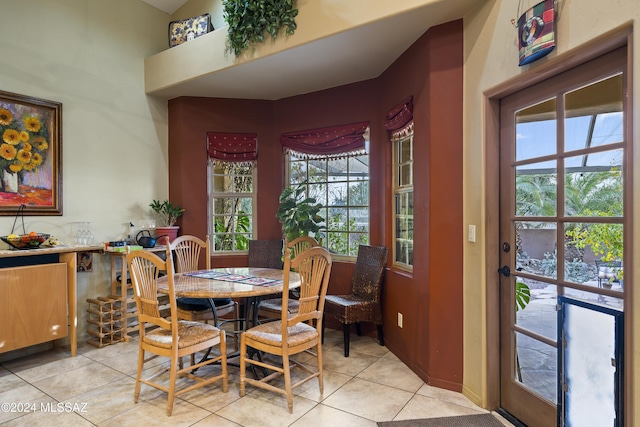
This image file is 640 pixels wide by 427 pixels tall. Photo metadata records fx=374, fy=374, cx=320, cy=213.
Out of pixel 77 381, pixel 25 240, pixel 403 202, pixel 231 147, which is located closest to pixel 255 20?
pixel 231 147

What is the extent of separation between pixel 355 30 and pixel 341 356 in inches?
108

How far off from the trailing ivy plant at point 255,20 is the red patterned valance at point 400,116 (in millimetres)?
1121

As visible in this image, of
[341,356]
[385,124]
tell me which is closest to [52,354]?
[341,356]

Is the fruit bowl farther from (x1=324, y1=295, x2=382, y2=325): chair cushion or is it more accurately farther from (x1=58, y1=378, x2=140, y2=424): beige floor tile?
(x1=324, y1=295, x2=382, y2=325): chair cushion

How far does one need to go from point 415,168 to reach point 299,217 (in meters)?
1.41

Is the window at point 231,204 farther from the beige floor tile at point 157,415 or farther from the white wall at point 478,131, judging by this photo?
the white wall at point 478,131

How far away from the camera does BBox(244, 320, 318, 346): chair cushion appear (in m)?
2.49

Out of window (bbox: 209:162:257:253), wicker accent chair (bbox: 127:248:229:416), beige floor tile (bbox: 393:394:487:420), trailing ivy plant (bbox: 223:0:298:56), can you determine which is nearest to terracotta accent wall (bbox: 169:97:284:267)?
window (bbox: 209:162:257:253)

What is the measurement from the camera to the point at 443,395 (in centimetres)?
267

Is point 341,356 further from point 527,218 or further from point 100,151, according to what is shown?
point 100,151

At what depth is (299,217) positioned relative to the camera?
3.98m

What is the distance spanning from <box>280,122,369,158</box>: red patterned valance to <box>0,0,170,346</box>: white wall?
1628mm

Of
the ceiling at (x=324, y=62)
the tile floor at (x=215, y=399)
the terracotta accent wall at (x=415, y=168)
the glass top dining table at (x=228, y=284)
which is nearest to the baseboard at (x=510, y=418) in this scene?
the tile floor at (x=215, y=399)

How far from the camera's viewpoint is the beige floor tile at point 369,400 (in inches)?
95.8
